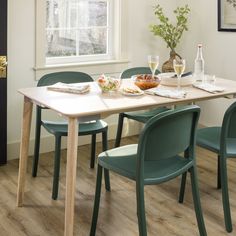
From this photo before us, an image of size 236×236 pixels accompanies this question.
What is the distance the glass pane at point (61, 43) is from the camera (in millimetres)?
4109

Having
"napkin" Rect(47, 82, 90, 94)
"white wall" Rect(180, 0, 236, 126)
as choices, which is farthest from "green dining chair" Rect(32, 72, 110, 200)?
"white wall" Rect(180, 0, 236, 126)

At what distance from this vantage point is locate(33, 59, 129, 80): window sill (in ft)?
13.0

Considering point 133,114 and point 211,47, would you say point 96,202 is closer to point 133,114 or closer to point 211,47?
point 133,114

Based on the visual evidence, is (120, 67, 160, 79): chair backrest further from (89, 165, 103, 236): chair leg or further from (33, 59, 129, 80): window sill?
(89, 165, 103, 236): chair leg

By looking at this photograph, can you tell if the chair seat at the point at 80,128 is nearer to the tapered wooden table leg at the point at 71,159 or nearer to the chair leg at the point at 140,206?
the tapered wooden table leg at the point at 71,159

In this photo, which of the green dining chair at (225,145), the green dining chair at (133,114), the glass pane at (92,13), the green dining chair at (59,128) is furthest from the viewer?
the glass pane at (92,13)

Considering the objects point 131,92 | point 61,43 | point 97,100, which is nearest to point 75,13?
point 61,43

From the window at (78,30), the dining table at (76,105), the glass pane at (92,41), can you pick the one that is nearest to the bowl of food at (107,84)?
the dining table at (76,105)

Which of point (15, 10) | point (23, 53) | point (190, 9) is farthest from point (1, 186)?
point (190, 9)

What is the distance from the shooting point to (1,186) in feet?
11.0

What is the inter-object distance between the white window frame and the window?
0.03 meters

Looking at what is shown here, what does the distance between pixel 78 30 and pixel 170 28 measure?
0.87m

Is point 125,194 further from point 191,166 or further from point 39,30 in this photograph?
point 39,30

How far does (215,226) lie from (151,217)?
15.6 inches
